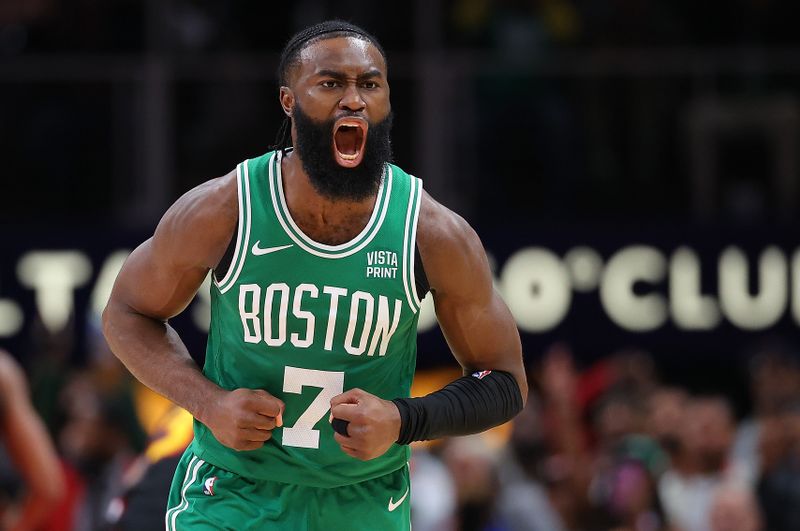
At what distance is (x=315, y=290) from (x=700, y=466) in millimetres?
5611

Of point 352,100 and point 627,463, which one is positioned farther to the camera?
point 627,463

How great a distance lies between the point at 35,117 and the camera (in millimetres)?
10586

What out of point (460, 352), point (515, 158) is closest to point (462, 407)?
point (460, 352)

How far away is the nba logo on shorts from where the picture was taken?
4488 mm

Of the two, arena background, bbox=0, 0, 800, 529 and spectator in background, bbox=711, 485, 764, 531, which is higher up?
arena background, bbox=0, 0, 800, 529

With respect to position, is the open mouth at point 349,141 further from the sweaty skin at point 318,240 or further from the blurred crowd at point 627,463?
the blurred crowd at point 627,463

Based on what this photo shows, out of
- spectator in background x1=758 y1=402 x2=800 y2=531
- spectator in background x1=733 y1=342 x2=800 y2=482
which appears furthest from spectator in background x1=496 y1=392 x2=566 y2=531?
spectator in background x1=733 y1=342 x2=800 y2=482

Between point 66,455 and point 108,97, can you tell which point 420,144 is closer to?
point 108,97

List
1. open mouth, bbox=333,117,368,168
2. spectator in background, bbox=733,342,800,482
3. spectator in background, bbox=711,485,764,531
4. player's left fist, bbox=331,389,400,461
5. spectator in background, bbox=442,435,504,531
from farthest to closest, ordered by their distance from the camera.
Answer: spectator in background, bbox=733,342,800,482
spectator in background, bbox=442,435,504,531
spectator in background, bbox=711,485,764,531
open mouth, bbox=333,117,368,168
player's left fist, bbox=331,389,400,461

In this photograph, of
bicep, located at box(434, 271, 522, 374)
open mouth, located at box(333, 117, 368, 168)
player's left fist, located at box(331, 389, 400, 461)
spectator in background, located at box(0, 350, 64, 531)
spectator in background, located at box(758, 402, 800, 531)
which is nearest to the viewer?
player's left fist, located at box(331, 389, 400, 461)

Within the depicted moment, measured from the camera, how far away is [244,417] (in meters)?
4.20

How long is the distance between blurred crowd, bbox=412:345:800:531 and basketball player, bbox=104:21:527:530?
4.30 m

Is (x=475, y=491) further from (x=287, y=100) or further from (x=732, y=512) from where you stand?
(x=287, y=100)

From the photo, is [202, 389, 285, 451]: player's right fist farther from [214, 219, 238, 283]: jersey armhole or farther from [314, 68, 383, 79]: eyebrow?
[314, 68, 383, 79]: eyebrow
